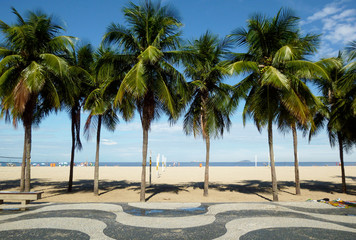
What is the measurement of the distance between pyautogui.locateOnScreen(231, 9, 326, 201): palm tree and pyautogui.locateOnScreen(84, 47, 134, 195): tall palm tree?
5308mm

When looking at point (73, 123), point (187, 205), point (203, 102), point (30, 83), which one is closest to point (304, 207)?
point (187, 205)

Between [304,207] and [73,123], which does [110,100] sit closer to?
[73,123]

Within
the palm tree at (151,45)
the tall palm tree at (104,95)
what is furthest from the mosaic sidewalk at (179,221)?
the tall palm tree at (104,95)

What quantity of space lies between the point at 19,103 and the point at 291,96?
451 inches

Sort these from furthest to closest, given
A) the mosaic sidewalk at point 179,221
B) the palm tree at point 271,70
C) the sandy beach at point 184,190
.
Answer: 1. the sandy beach at point 184,190
2. the palm tree at point 271,70
3. the mosaic sidewalk at point 179,221

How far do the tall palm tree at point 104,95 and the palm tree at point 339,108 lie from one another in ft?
31.2

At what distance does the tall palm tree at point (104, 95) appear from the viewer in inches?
450

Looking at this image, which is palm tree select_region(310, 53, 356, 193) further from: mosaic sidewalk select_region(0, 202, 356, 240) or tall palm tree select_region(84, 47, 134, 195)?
tall palm tree select_region(84, 47, 134, 195)

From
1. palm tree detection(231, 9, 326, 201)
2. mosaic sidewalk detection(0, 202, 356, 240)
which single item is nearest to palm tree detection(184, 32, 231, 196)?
palm tree detection(231, 9, 326, 201)

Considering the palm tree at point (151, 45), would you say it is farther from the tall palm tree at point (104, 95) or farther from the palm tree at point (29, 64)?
the palm tree at point (29, 64)

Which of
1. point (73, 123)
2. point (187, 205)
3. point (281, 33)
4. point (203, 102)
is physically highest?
point (281, 33)

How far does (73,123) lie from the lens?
1528cm

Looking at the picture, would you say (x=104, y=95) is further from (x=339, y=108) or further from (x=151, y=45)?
(x=339, y=108)

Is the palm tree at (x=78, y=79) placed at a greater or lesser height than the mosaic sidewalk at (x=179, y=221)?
greater
